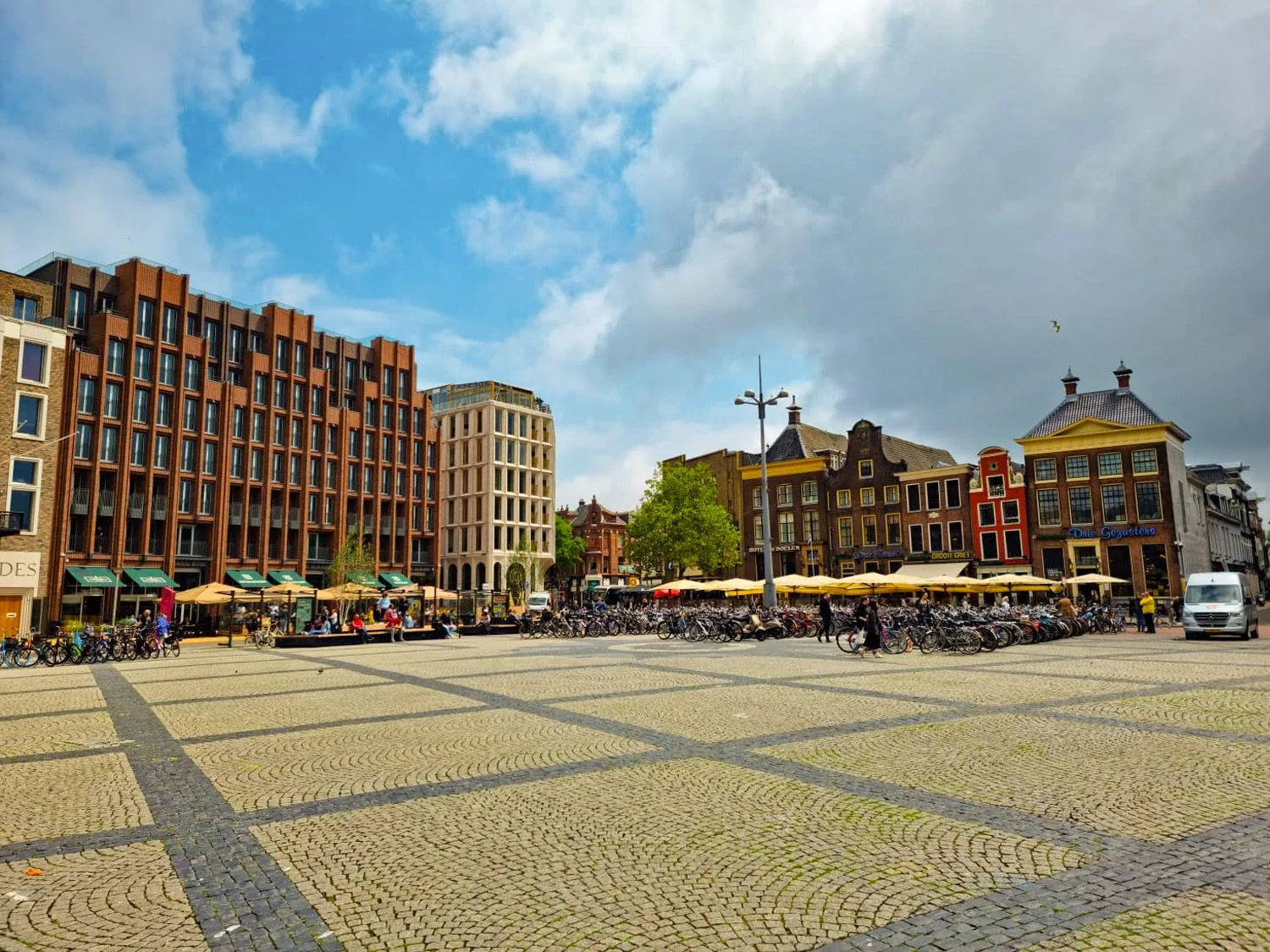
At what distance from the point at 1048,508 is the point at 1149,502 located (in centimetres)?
521

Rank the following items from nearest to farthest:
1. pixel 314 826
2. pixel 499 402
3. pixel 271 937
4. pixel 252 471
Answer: pixel 271 937 → pixel 314 826 → pixel 252 471 → pixel 499 402

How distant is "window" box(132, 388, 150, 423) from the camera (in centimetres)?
5025

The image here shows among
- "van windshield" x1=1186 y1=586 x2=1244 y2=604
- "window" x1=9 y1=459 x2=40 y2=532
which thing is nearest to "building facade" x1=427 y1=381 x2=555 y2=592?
"window" x1=9 y1=459 x2=40 y2=532

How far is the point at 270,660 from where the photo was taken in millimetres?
24125

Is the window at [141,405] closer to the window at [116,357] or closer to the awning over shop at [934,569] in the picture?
the window at [116,357]

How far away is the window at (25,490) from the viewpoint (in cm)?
3962

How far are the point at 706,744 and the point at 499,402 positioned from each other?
7461 centimetres

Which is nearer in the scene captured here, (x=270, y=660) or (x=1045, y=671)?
(x=1045, y=671)

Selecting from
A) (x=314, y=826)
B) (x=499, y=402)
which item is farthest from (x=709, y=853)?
(x=499, y=402)

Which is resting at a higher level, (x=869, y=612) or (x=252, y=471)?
(x=252, y=471)

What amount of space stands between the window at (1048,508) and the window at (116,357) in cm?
5468

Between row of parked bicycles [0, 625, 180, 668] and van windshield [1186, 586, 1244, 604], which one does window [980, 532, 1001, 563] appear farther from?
row of parked bicycles [0, 625, 180, 668]

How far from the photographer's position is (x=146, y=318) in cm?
5159

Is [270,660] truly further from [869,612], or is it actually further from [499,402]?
[499,402]
